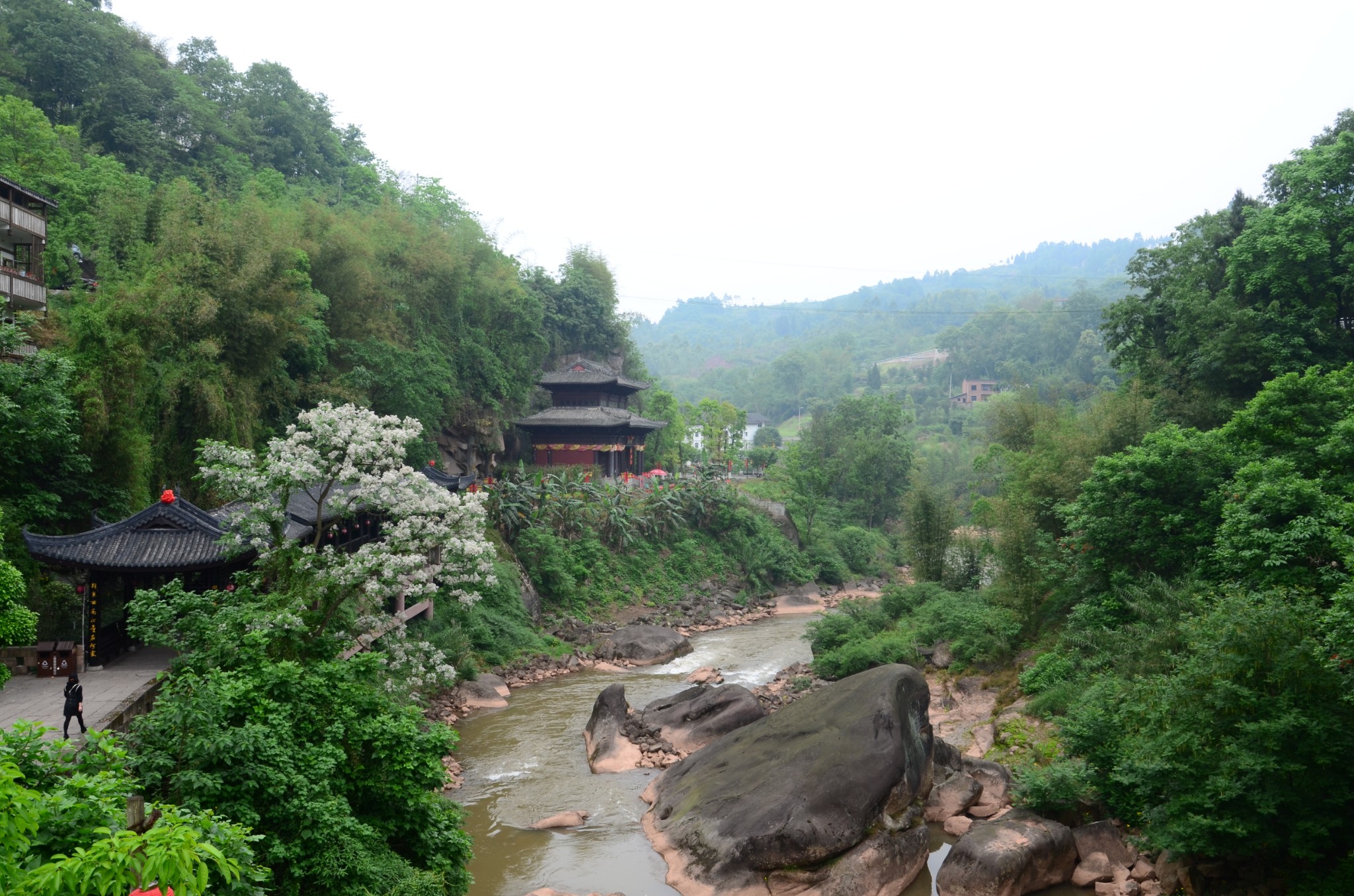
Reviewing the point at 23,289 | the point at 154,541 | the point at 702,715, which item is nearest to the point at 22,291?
the point at 23,289

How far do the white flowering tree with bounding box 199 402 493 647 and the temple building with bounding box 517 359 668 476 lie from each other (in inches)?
931

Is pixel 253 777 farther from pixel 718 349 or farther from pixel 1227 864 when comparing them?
pixel 718 349

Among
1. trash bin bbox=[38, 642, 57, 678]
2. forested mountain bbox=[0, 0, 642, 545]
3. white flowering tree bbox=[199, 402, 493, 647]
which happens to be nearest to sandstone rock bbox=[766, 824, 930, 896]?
white flowering tree bbox=[199, 402, 493, 647]

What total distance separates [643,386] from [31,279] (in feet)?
85.9

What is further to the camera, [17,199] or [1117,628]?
[17,199]

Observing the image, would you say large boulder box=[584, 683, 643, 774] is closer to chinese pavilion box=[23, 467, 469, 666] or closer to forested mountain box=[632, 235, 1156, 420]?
chinese pavilion box=[23, 467, 469, 666]

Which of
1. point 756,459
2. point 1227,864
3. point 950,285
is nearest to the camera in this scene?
point 1227,864

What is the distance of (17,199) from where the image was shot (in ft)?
71.7

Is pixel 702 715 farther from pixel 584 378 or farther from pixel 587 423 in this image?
pixel 584 378

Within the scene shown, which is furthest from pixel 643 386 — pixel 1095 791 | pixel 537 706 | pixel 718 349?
pixel 718 349

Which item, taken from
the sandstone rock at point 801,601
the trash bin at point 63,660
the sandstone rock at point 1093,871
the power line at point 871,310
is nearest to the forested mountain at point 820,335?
the power line at point 871,310

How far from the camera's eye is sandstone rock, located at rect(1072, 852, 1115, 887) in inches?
460

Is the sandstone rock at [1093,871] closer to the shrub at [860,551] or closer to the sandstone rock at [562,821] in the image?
the sandstone rock at [562,821]

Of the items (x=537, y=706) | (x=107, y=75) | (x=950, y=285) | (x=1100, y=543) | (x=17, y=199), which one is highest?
(x=950, y=285)
